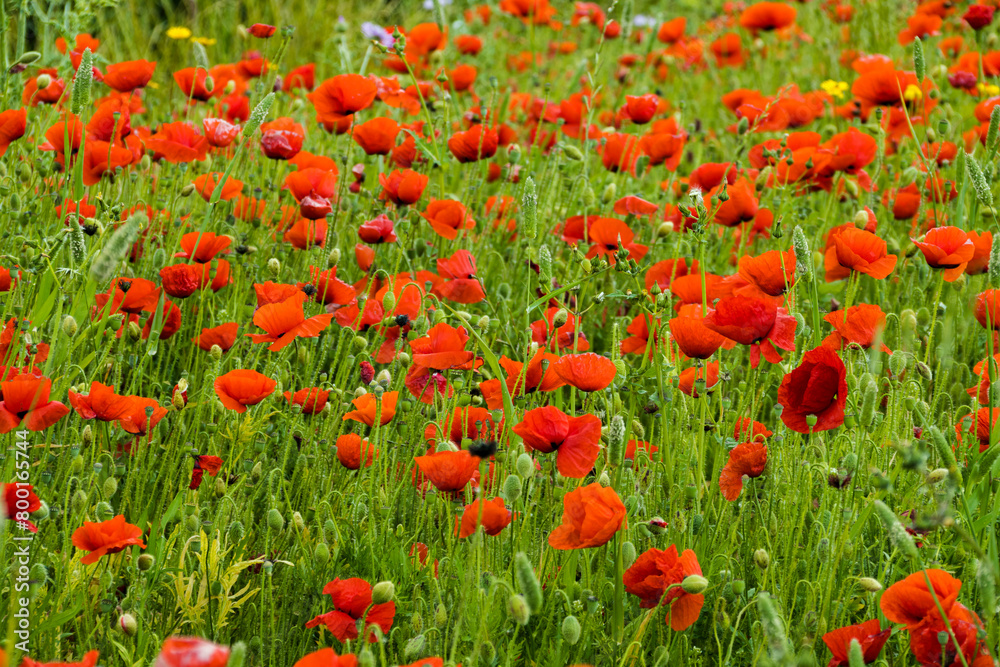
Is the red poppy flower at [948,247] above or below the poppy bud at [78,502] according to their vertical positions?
above

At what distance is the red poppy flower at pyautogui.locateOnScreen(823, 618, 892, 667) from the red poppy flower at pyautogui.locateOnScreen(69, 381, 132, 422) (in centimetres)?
108

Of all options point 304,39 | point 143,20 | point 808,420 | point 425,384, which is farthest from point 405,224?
point 143,20

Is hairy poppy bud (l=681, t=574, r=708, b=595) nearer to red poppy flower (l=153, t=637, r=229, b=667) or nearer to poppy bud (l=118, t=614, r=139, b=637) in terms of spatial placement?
red poppy flower (l=153, t=637, r=229, b=667)

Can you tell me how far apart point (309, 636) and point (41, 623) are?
369mm

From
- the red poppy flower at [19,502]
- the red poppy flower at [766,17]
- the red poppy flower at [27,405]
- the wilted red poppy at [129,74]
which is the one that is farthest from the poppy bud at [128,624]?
the red poppy flower at [766,17]

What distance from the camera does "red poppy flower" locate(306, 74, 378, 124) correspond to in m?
2.34

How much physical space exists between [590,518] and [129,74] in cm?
196

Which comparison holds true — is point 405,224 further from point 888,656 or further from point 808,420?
point 888,656

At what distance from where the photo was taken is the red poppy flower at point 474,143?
242cm

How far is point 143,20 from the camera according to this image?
5.79 meters

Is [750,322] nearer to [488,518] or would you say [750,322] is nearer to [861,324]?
[861,324]

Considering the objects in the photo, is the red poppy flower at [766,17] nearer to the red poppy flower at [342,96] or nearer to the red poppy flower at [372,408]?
the red poppy flower at [342,96]

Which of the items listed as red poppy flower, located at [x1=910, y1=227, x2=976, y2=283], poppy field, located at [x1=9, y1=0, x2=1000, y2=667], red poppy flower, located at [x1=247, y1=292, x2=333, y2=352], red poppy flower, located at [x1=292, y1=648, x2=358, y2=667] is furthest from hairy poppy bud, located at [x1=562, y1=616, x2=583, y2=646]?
red poppy flower, located at [x1=910, y1=227, x2=976, y2=283]

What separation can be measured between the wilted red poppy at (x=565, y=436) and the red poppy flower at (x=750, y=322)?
285mm
